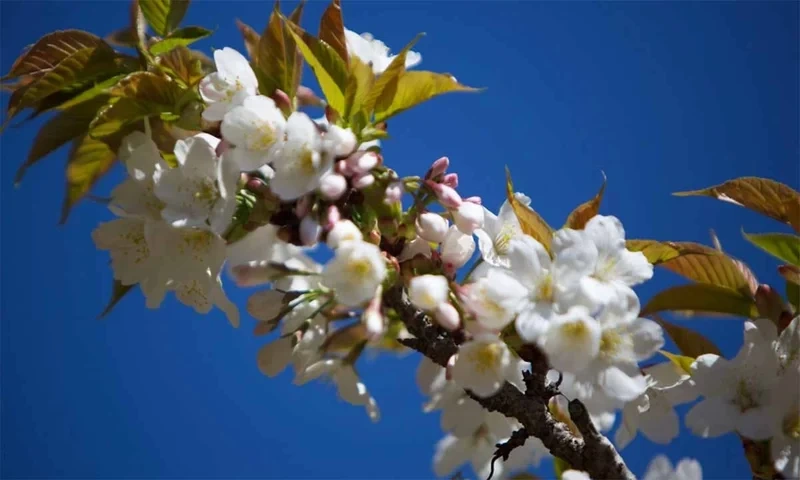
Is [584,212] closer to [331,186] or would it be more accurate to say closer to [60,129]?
[331,186]

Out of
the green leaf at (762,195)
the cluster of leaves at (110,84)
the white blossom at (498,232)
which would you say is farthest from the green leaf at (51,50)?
the green leaf at (762,195)

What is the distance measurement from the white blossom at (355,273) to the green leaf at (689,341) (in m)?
0.45

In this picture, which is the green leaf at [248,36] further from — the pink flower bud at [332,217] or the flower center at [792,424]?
the flower center at [792,424]

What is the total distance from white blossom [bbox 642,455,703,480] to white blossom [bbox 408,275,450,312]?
36cm

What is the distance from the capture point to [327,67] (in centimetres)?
89

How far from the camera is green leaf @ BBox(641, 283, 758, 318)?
1.00 meters

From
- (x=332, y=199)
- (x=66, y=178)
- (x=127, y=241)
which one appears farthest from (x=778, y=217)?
(x=66, y=178)

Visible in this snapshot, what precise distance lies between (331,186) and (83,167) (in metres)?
0.48

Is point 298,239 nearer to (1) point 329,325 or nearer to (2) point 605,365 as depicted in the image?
(1) point 329,325

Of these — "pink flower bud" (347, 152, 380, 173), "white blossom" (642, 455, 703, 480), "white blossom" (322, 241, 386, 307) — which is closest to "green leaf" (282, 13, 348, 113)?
"pink flower bud" (347, 152, 380, 173)

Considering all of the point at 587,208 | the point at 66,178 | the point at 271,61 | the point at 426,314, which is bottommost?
the point at 66,178

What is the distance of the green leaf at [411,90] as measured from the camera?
2.82 ft

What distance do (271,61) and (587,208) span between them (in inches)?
17.7

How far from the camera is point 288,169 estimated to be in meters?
0.79
